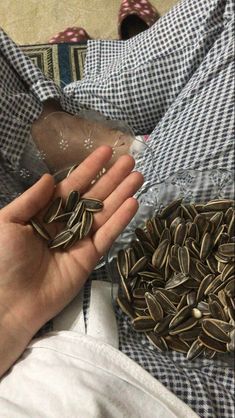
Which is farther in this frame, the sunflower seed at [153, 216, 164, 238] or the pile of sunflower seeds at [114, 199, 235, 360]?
the sunflower seed at [153, 216, 164, 238]

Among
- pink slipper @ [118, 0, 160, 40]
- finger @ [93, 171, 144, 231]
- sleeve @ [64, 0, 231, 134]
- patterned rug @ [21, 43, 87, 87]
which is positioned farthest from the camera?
pink slipper @ [118, 0, 160, 40]

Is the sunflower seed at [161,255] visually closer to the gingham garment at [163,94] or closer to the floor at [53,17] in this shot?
the gingham garment at [163,94]

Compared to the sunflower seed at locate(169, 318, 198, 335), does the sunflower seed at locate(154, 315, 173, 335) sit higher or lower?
lower

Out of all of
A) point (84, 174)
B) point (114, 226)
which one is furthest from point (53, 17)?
point (114, 226)

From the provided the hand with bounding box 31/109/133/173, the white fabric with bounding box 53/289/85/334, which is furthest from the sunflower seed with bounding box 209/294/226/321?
the hand with bounding box 31/109/133/173

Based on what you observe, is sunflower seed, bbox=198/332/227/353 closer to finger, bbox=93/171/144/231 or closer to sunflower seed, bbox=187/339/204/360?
sunflower seed, bbox=187/339/204/360
